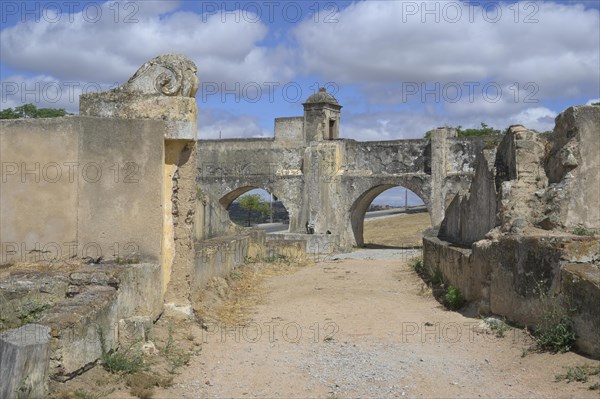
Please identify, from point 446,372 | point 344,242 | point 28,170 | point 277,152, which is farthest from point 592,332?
point 277,152

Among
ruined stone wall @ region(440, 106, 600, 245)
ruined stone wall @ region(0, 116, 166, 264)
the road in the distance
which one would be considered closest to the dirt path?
ruined stone wall @ region(0, 116, 166, 264)

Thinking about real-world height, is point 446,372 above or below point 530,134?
below

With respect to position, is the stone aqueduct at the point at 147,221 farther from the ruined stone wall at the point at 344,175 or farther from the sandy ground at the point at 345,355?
the ruined stone wall at the point at 344,175

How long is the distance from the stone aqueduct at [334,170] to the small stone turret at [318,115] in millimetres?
42

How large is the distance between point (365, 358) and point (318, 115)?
934 inches

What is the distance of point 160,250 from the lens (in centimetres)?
816

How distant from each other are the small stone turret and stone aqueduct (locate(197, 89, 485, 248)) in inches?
1.7

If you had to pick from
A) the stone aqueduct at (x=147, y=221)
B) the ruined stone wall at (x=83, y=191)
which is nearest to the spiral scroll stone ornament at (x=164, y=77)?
the stone aqueduct at (x=147, y=221)

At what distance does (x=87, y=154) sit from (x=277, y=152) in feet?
76.9

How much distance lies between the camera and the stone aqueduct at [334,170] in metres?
28.2

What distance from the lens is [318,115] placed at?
30562 mm

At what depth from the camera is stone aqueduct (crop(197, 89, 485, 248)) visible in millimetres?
28219

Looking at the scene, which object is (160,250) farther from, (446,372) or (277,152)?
(277,152)

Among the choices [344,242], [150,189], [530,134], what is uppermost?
[530,134]
